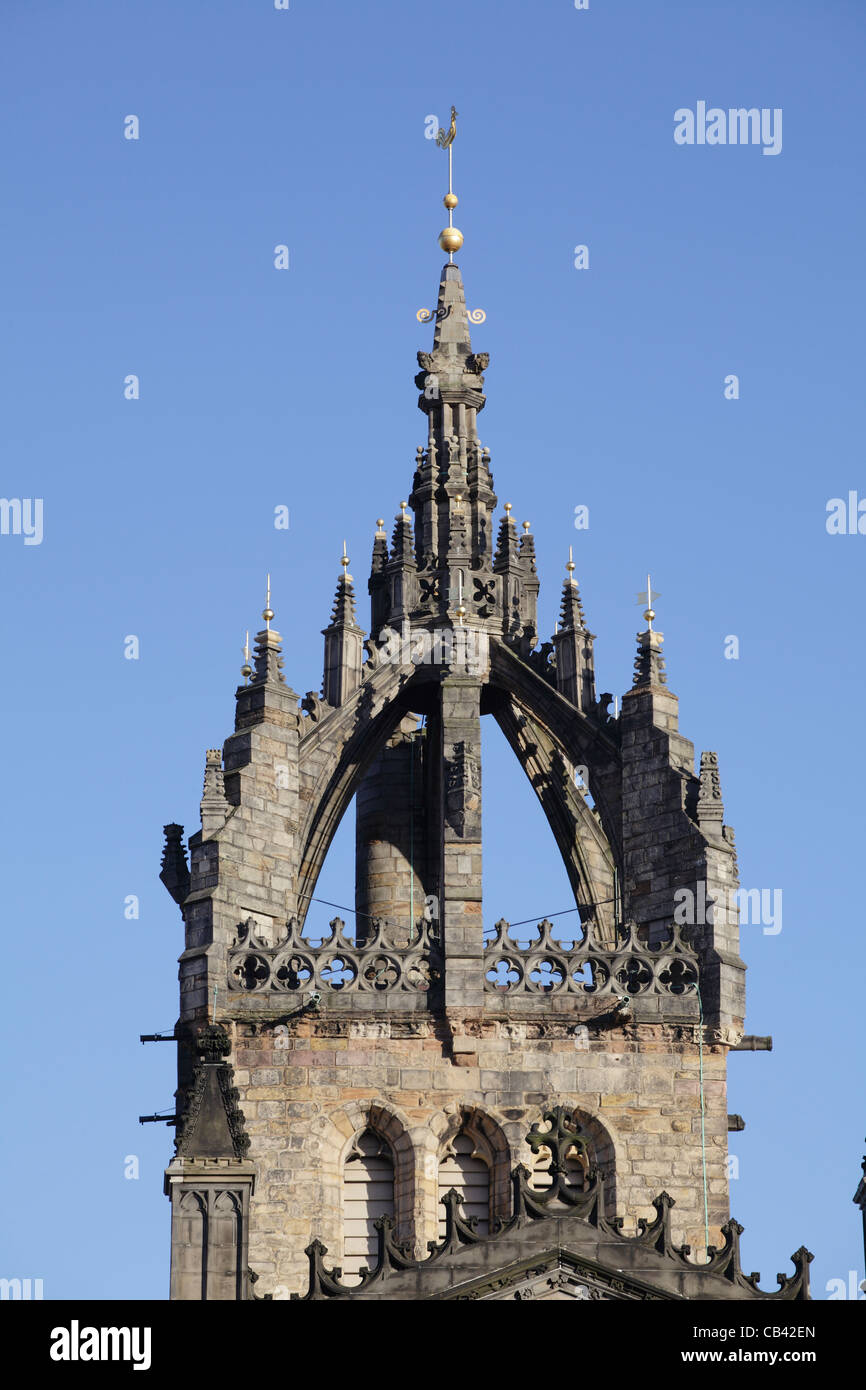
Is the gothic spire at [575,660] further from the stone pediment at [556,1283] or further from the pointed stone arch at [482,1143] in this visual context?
the stone pediment at [556,1283]

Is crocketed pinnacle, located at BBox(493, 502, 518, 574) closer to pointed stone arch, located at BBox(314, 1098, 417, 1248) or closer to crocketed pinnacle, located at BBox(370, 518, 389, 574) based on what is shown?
crocketed pinnacle, located at BBox(370, 518, 389, 574)

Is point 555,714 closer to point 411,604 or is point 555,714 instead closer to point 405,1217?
point 411,604

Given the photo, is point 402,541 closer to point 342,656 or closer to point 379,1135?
point 342,656

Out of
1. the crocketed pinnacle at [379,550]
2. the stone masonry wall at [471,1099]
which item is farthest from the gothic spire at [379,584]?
the stone masonry wall at [471,1099]

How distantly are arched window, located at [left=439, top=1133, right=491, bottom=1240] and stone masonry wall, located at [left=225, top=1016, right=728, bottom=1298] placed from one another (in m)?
0.27

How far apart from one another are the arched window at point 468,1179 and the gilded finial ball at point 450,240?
69.6 feet

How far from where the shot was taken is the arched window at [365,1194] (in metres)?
60.7

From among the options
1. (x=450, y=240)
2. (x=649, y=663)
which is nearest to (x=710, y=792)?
(x=649, y=663)

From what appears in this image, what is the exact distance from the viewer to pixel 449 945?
62406 millimetres

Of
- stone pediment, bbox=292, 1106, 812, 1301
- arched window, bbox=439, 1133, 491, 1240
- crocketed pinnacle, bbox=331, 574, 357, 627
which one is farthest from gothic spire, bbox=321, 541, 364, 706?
stone pediment, bbox=292, 1106, 812, 1301
